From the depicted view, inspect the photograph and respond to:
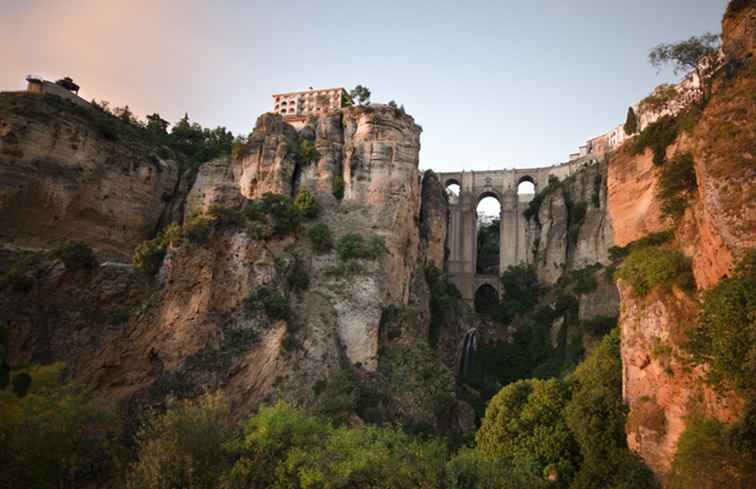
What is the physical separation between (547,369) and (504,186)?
26298 mm

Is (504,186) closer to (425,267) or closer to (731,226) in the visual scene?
(425,267)

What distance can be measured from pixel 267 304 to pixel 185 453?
11784 millimetres

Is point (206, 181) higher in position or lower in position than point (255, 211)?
higher

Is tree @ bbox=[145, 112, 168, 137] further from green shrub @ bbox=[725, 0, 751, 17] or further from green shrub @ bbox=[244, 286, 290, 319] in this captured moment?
green shrub @ bbox=[725, 0, 751, 17]

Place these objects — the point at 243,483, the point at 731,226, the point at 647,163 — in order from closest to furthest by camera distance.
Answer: the point at 731,226, the point at 243,483, the point at 647,163

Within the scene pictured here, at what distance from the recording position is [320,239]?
32156 mm

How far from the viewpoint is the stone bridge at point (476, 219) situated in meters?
52.1

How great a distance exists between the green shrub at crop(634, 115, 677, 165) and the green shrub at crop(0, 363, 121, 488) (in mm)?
20866

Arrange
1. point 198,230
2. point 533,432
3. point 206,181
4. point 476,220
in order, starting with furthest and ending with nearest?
point 476,220
point 206,181
point 198,230
point 533,432

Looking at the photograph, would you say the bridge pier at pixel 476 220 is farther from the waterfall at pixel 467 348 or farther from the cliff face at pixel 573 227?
the waterfall at pixel 467 348

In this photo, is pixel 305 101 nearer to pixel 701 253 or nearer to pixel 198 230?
pixel 198 230

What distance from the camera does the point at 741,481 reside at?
35.6ft

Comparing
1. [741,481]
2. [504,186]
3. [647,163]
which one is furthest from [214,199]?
[504,186]

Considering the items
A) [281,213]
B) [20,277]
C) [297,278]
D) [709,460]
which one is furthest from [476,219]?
[709,460]
